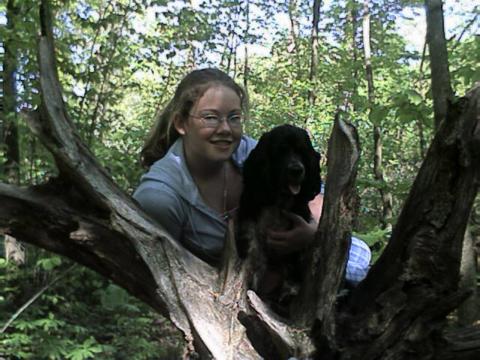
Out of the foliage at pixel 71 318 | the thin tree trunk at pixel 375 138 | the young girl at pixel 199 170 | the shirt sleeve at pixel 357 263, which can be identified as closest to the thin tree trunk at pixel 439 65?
the shirt sleeve at pixel 357 263

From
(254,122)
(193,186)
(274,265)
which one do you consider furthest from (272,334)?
(254,122)

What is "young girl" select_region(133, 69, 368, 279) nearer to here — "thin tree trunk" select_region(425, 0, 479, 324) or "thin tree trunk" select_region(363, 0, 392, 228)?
"thin tree trunk" select_region(425, 0, 479, 324)

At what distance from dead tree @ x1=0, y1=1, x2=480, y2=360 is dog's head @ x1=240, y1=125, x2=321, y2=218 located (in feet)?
1.03

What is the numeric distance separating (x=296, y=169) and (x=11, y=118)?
12.8 ft

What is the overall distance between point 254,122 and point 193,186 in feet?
31.0

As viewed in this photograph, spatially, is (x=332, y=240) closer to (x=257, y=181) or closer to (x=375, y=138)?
(x=257, y=181)

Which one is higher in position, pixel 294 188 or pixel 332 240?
pixel 294 188

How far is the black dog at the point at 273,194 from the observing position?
2388mm

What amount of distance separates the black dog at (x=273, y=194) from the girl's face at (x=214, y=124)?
0.50ft

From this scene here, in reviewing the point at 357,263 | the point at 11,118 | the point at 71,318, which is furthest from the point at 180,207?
the point at 71,318

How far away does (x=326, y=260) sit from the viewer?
2.05m

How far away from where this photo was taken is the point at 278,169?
2.42 m

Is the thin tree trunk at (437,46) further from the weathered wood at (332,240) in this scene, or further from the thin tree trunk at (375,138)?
the thin tree trunk at (375,138)

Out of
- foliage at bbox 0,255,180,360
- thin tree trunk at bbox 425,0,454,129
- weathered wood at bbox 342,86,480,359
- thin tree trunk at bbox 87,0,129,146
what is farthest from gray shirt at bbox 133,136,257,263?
thin tree trunk at bbox 87,0,129,146
